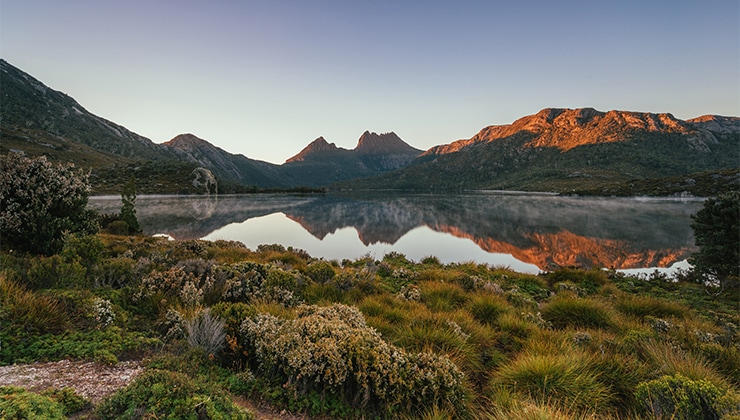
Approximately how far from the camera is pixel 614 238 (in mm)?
26000

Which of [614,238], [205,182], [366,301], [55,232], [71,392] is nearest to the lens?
[71,392]

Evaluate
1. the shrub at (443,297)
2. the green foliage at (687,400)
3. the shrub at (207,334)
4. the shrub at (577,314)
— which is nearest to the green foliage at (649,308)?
the shrub at (577,314)

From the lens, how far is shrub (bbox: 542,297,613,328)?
8.02 meters

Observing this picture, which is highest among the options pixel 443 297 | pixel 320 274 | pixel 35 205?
pixel 35 205

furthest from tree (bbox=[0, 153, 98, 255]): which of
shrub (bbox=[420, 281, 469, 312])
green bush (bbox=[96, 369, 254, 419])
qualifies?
shrub (bbox=[420, 281, 469, 312])

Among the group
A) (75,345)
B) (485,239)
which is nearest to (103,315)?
(75,345)

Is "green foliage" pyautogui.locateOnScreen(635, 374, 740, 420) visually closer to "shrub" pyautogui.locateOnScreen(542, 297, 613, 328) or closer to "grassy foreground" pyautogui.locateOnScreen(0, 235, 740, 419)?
"grassy foreground" pyautogui.locateOnScreen(0, 235, 740, 419)

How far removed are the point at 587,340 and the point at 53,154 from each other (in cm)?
17512

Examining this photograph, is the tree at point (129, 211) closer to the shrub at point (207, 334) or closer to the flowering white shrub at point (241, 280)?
the flowering white shrub at point (241, 280)

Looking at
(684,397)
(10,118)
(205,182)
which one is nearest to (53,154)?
(205,182)

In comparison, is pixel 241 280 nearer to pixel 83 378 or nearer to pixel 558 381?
pixel 83 378

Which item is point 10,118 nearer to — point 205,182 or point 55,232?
point 205,182

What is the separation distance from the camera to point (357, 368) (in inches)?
174

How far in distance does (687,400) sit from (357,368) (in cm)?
403
